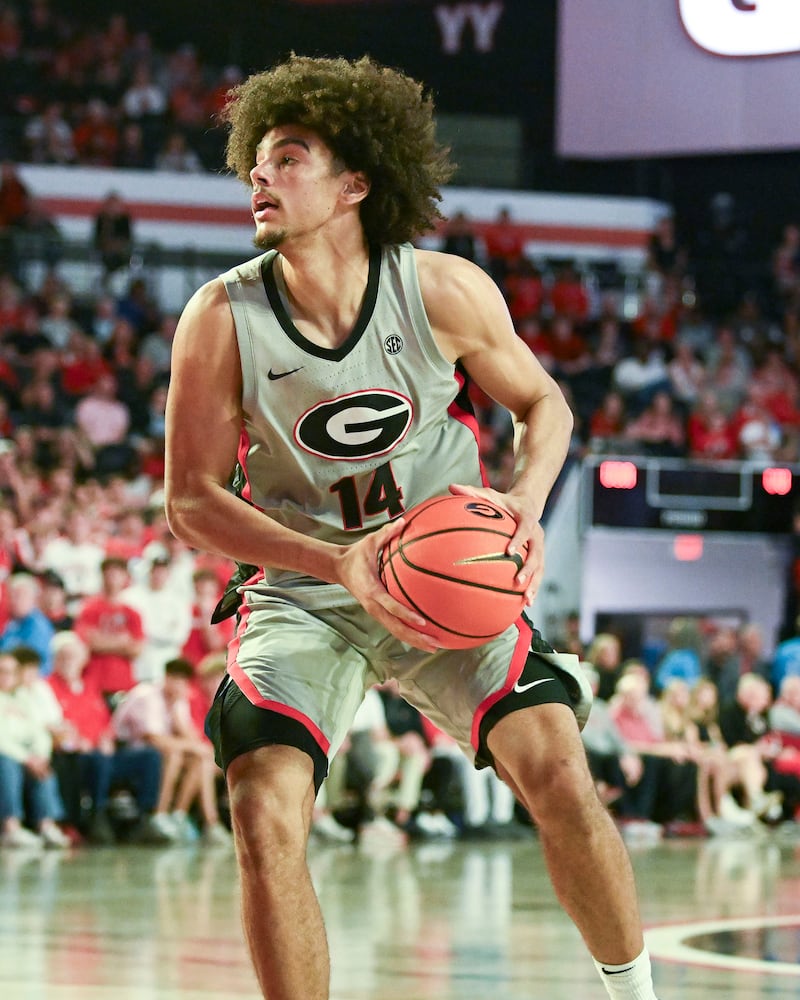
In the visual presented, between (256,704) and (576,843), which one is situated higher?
(256,704)

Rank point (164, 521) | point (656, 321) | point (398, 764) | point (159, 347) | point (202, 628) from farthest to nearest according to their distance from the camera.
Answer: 1. point (656, 321)
2. point (159, 347)
3. point (164, 521)
4. point (398, 764)
5. point (202, 628)

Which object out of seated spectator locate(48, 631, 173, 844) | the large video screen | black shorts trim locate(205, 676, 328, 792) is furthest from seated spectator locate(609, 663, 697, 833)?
black shorts trim locate(205, 676, 328, 792)

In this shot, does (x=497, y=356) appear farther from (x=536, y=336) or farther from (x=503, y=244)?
(x=503, y=244)

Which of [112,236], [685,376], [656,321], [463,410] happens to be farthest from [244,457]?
[656,321]

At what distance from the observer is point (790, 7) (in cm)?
1504

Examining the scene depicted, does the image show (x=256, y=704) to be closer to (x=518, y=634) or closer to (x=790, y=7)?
(x=518, y=634)

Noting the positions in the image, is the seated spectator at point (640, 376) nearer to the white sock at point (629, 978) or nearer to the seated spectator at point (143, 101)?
the seated spectator at point (143, 101)

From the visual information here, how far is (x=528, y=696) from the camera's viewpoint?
13.2 feet

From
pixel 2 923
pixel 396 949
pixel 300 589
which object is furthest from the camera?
pixel 2 923

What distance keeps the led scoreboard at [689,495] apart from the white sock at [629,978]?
958cm

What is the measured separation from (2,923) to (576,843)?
12.7ft

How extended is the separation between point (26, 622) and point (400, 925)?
13.3 feet

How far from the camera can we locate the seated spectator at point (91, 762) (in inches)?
401

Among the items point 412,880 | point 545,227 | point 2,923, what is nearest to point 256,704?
point 2,923
